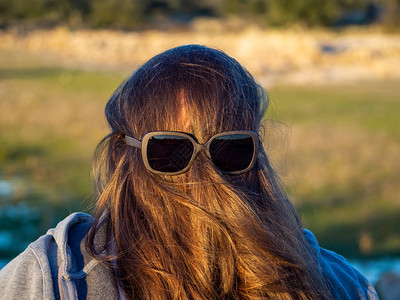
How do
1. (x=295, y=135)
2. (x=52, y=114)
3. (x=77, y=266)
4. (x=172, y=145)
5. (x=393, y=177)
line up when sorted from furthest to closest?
1. (x=52, y=114)
2. (x=295, y=135)
3. (x=393, y=177)
4. (x=172, y=145)
5. (x=77, y=266)

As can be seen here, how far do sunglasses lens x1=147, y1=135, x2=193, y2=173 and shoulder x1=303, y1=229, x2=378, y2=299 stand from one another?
41cm

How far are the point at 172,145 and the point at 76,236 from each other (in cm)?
27

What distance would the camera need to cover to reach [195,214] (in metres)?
1.20

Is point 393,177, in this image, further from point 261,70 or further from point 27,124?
point 261,70

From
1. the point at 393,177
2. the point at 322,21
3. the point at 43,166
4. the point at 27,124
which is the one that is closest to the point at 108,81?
the point at 27,124

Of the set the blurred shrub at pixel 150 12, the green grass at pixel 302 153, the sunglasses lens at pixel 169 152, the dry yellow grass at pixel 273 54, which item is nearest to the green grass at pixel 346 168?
the green grass at pixel 302 153

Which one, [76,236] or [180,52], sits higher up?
[180,52]

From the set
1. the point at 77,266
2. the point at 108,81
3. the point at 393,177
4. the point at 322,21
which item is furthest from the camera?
the point at 322,21

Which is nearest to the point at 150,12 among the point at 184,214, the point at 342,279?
the point at 342,279

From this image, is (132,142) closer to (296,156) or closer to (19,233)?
(19,233)

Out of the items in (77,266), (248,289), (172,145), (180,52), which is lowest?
(248,289)

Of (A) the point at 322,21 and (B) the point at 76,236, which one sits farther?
(A) the point at 322,21

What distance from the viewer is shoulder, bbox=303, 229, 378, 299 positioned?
4.53ft

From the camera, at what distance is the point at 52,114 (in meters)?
8.95
